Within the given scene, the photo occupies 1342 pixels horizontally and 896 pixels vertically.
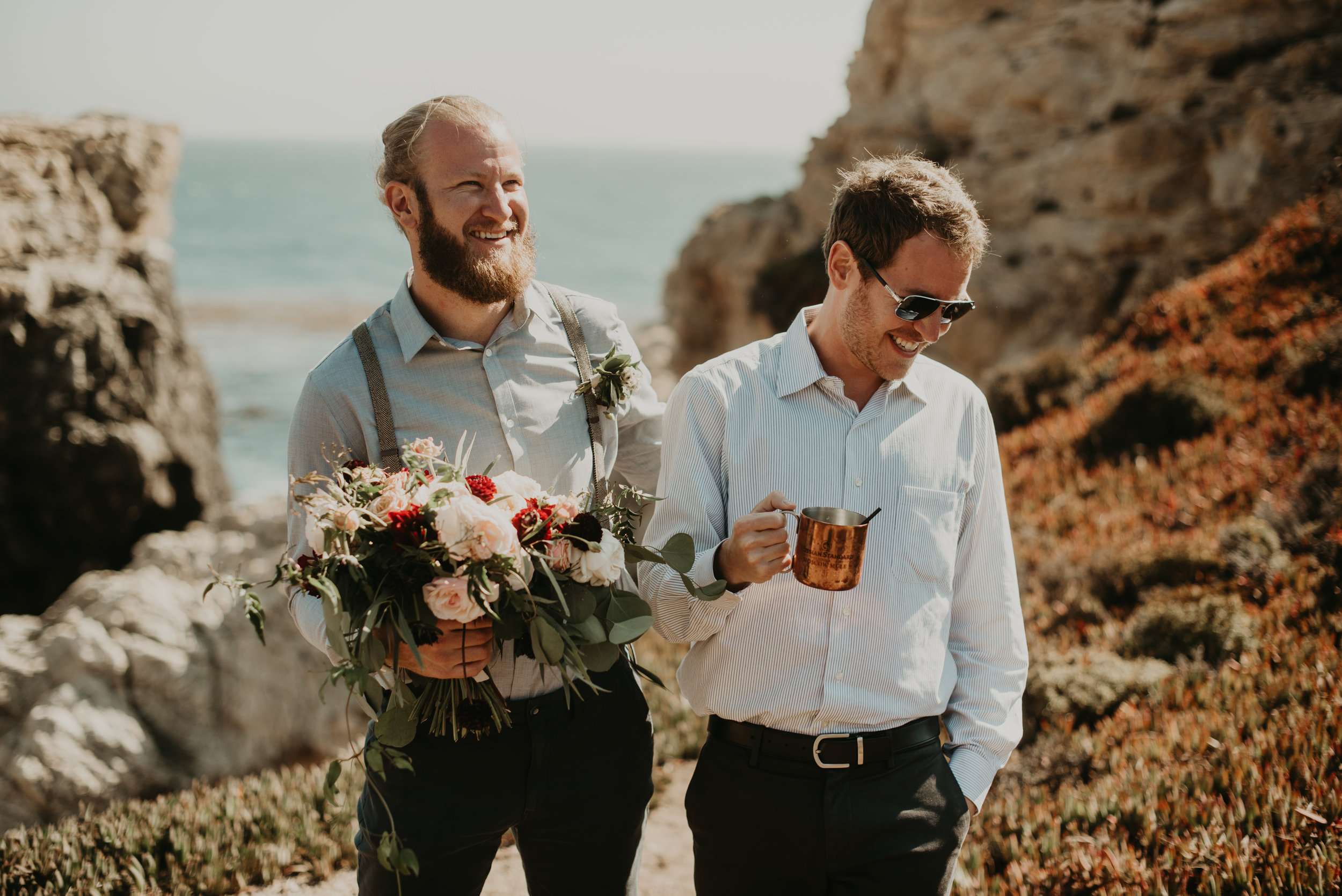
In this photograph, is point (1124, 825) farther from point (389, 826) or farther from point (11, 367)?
point (11, 367)

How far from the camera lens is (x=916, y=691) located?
8.11ft

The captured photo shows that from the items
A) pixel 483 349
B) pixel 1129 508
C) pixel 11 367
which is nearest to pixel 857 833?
pixel 483 349

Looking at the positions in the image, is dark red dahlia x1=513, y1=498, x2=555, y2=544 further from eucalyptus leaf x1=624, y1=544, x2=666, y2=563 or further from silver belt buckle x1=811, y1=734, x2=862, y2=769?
silver belt buckle x1=811, y1=734, x2=862, y2=769

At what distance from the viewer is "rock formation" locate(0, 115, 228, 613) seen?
11711 mm

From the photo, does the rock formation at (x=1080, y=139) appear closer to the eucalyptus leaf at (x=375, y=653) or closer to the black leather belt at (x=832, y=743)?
the black leather belt at (x=832, y=743)

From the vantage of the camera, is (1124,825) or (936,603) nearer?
(936,603)

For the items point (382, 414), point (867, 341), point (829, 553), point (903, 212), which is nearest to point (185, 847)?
point (382, 414)

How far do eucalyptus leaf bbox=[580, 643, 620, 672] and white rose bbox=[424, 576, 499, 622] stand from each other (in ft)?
1.16

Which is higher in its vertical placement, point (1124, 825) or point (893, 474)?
point (893, 474)

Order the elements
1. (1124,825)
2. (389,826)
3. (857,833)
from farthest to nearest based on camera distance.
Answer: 1. (1124,825)
2. (389,826)
3. (857,833)

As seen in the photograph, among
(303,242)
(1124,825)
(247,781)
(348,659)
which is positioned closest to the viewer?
(348,659)

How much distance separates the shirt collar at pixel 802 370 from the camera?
2.56 meters

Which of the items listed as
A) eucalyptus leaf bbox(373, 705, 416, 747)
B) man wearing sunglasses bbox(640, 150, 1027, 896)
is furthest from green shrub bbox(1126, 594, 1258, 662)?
eucalyptus leaf bbox(373, 705, 416, 747)

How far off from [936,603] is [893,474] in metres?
0.38
